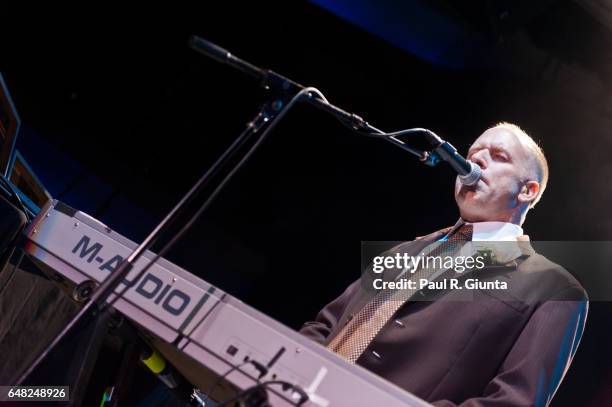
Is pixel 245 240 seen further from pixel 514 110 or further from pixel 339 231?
pixel 514 110

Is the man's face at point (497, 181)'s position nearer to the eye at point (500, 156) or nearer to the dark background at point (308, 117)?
the eye at point (500, 156)

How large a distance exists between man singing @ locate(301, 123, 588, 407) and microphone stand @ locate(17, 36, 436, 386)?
1.97ft

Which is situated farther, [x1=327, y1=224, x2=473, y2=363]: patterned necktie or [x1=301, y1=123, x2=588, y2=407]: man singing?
[x1=327, y1=224, x2=473, y2=363]: patterned necktie

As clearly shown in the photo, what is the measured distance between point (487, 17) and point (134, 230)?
3960 millimetres

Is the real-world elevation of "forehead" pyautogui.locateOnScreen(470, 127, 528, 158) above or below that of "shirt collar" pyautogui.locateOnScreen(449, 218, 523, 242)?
above

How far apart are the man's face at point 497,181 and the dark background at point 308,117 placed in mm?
1221

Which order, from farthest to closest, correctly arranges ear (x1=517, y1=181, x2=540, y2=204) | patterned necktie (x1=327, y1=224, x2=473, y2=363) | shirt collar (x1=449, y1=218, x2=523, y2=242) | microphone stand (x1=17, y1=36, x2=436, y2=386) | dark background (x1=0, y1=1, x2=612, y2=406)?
dark background (x1=0, y1=1, x2=612, y2=406)
ear (x1=517, y1=181, x2=540, y2=204)
shirt collar (x1=449, y1=218, x2=523, y2=242)
patterned necktie (x1=327, y1=224, x2=473, y2=363)
microphone stand (x1=17, y1=36, x2=436, y2=386)

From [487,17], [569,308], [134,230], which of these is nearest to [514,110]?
[487,17]

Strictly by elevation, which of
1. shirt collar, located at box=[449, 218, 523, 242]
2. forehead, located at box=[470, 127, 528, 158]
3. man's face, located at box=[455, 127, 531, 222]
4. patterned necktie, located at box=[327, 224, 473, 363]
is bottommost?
patterned necktie, located at box=[327, 224, 473, 363]

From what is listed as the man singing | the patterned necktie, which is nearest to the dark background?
the man singing

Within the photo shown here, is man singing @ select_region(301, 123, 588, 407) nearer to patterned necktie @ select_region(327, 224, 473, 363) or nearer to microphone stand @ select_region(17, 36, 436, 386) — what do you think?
patterned necktie @ select_region(327, 224, 473, 363)

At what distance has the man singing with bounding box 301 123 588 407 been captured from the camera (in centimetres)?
150

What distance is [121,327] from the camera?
134 centimetres

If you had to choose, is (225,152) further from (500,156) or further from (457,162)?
(500,156)
